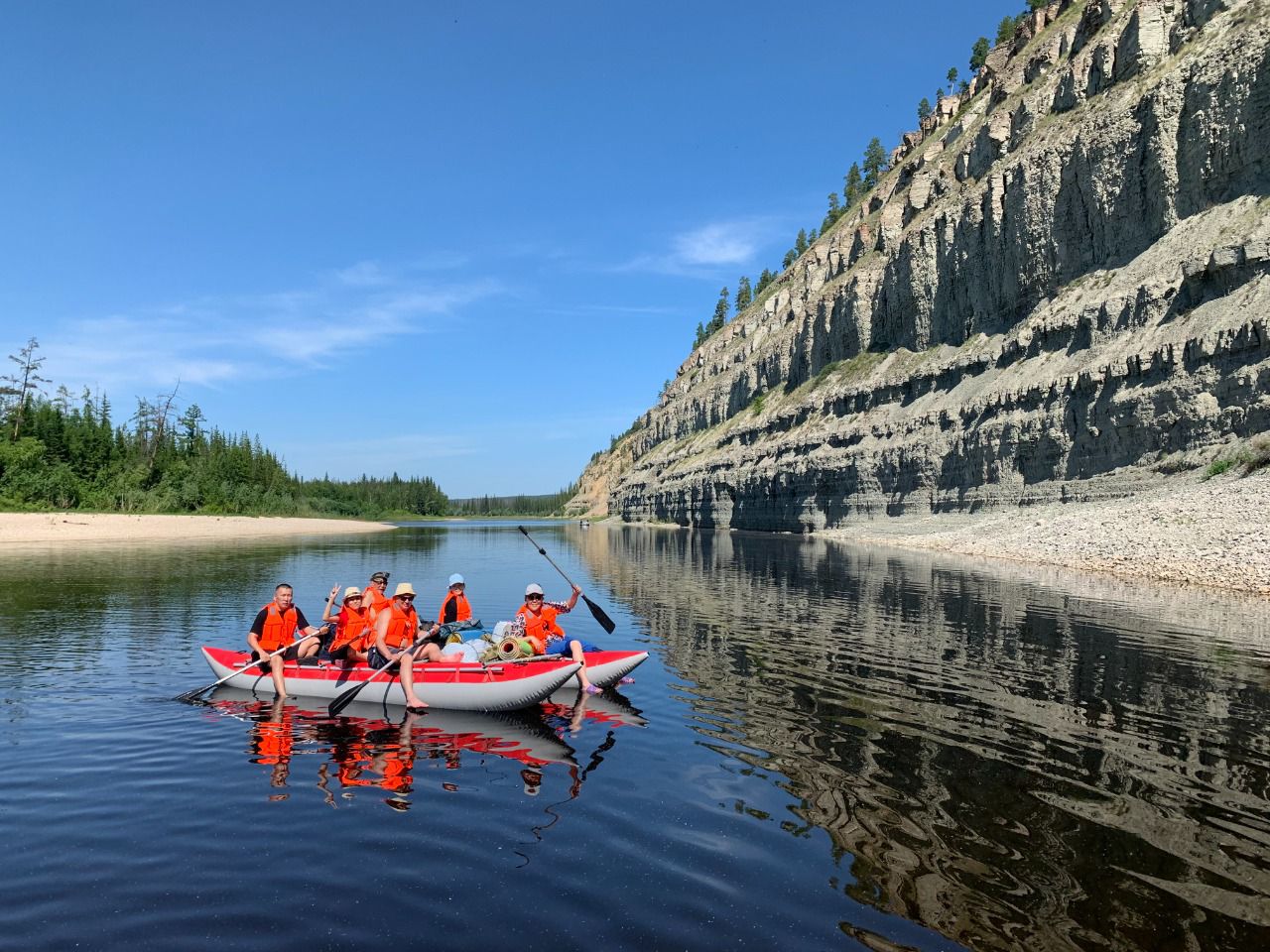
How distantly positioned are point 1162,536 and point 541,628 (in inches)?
1191

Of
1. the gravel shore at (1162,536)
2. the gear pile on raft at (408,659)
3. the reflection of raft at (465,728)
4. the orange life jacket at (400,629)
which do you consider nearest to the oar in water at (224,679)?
the gear pile on raft at (408,659)

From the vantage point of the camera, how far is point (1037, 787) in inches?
392

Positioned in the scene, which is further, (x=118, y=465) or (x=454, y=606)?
(x=118, y=465)

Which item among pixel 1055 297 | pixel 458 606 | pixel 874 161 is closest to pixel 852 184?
pixel 874 161

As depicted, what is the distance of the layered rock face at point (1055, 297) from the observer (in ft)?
142

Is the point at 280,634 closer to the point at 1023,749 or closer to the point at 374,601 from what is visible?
the point at 374,601

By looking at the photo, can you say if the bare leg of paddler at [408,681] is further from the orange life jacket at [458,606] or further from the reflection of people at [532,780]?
the reflection of people at [532,780]

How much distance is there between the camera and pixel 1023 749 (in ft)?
37.8

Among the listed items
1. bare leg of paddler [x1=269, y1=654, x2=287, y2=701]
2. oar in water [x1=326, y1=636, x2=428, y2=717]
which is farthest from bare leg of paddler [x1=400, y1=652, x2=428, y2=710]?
bare leg of paddler [x1=269, y1=654, x2=287, y2=701]

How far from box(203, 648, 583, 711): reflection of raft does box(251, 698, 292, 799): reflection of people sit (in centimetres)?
97

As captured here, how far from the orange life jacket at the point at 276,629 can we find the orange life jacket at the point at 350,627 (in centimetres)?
92

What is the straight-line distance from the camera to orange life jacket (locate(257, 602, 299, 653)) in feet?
52.1

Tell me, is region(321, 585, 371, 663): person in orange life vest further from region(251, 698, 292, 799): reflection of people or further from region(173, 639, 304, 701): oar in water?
region(251, 698, 292, 799): reflection of people

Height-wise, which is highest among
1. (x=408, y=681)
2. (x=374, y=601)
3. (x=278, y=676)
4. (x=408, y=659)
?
(x=374, y=601)
